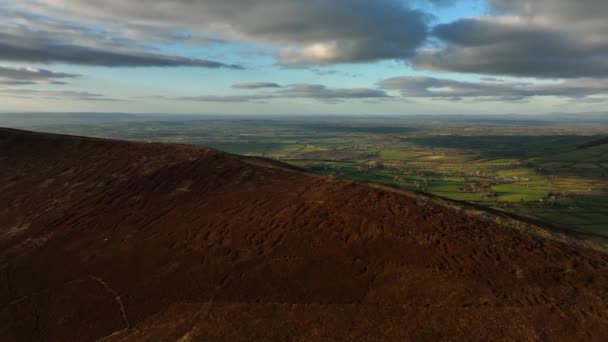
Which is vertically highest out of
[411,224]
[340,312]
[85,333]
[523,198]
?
[411,224]

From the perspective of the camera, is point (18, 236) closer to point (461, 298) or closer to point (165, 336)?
point (165, 336)

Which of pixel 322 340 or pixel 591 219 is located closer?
pixel 322 340

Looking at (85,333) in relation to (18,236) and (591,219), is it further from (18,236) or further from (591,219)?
(591,219)

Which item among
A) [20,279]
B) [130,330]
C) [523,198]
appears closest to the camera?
[130,330]

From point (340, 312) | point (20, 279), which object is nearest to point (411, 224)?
point (340, 312)

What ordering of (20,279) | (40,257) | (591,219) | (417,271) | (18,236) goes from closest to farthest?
1. (417,271)
2. (20,279)
3. (40,257)
4. (18,236)
5. (591,219)

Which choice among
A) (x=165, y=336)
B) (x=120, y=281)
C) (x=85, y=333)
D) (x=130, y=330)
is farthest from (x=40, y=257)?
(x=165, y=336)

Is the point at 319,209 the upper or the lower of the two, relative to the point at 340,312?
upper
